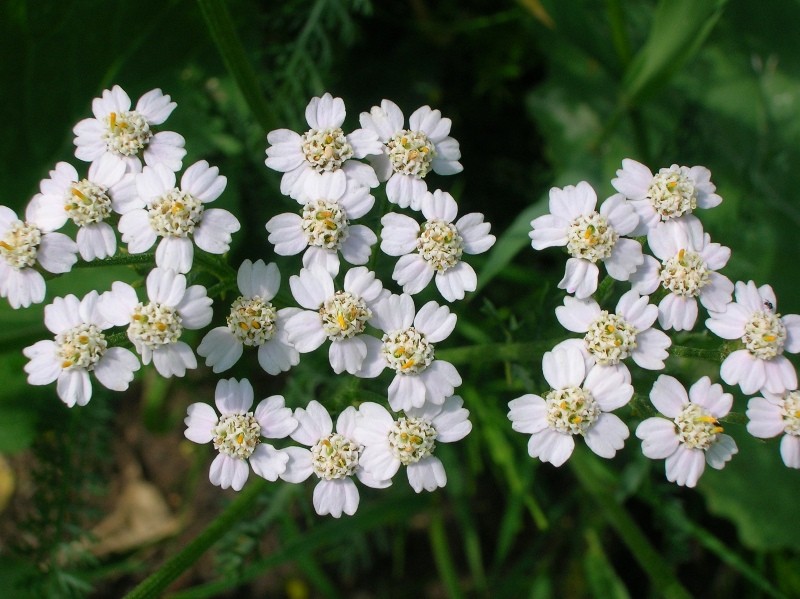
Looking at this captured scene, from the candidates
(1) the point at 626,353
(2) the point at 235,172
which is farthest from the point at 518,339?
(2) the point at 235,172

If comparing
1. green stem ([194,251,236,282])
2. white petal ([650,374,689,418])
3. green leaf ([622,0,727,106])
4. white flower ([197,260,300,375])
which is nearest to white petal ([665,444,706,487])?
white petal ([650,374,689,418])

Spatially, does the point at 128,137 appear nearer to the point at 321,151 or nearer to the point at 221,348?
the point at 321,151

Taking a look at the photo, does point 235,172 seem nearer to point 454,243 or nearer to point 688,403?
point 454,243

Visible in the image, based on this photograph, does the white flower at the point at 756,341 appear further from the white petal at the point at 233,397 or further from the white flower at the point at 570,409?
the white petal at the point at 233,397

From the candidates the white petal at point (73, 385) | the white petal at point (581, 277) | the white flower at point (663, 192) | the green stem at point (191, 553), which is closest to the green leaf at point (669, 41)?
the white flower at point (663, 192)

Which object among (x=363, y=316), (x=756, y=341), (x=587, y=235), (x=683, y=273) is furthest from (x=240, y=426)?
(x=756, y=341)

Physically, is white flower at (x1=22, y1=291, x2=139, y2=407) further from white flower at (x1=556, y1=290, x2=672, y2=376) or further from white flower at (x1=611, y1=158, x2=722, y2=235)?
white flower at (x1=611, y1=158, x2=722, y2=235)
